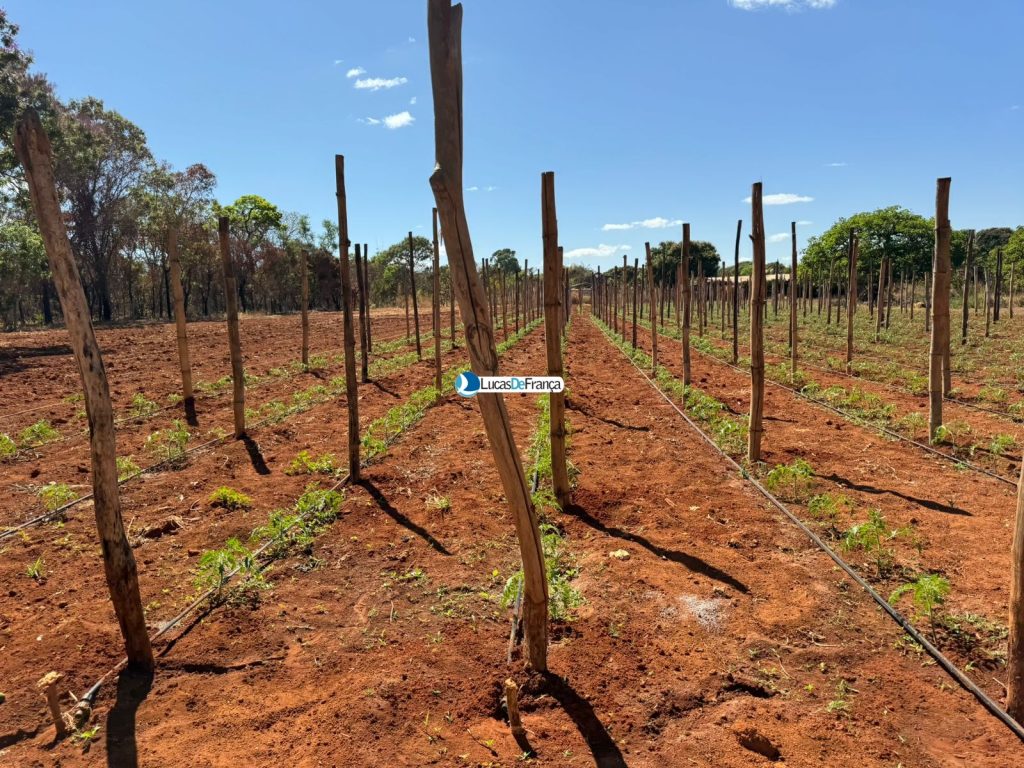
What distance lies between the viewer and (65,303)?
9.16ft

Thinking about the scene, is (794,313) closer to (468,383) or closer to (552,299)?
(552,299)

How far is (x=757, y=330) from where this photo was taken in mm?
6074

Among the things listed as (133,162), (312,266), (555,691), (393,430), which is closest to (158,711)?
(555,691)

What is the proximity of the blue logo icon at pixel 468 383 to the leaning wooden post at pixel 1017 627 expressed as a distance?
2.29m

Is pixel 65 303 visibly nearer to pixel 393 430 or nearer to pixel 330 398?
pixel 393 430

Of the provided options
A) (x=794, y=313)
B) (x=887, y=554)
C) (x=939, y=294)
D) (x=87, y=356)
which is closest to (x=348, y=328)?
(x=87, y=356)

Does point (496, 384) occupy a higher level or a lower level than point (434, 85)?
lower

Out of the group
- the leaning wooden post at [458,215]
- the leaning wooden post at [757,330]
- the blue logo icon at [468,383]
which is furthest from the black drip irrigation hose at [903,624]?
the blue logo icon at [468,383]

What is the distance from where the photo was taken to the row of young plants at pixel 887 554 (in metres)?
3.18

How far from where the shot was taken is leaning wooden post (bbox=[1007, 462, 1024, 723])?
2.52 meters

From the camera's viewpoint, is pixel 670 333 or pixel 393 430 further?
pixel 670 333

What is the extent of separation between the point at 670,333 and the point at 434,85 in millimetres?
20485

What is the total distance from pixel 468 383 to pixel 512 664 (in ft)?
5.09

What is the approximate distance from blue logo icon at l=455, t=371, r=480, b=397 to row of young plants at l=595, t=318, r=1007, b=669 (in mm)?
2648
